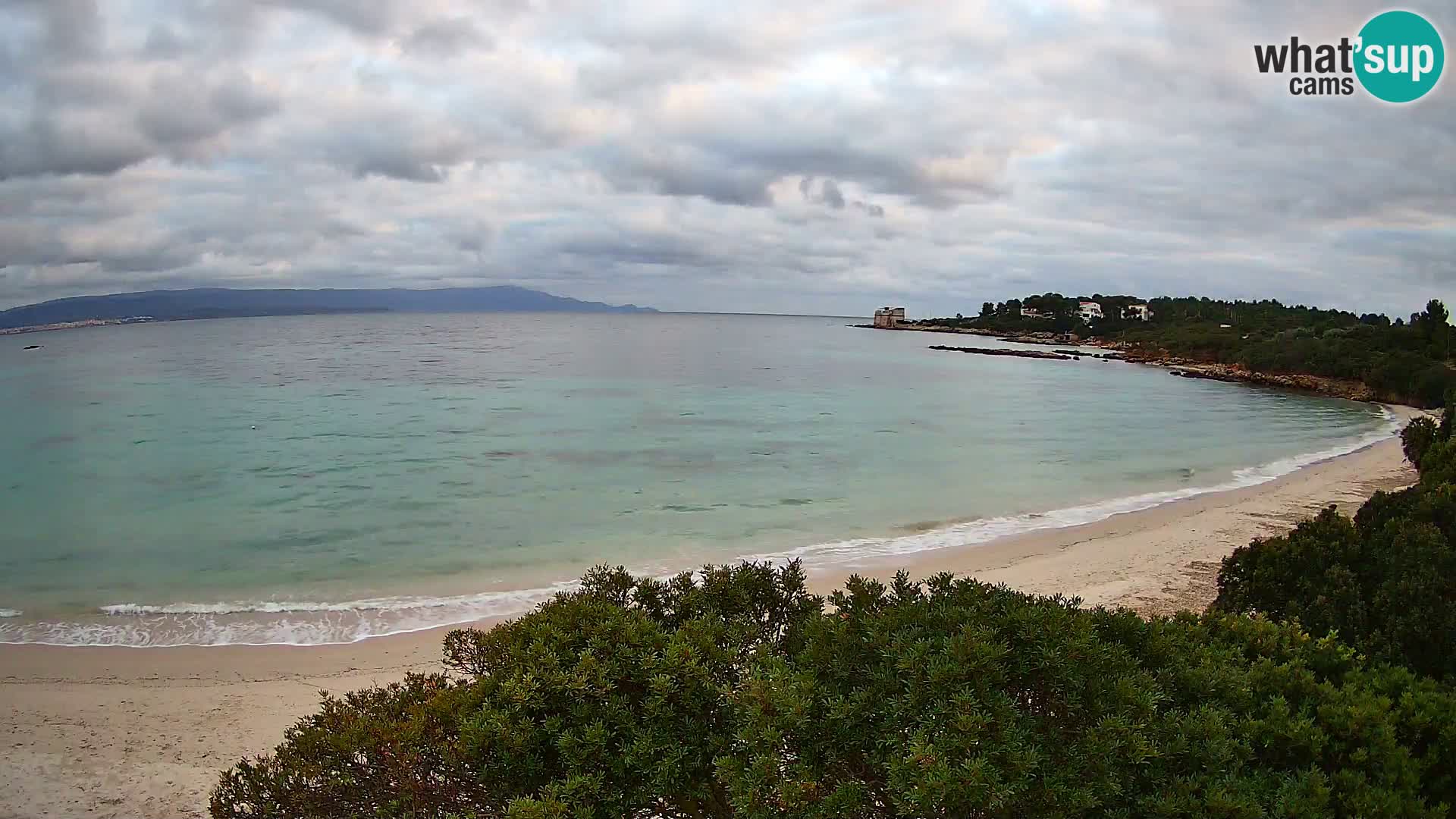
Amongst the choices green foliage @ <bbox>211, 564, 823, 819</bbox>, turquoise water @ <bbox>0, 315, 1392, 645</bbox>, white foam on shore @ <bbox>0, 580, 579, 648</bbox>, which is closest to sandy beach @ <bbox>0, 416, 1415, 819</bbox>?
white foam on shore @ <bbox>0, 580, 579, 648</bbox>

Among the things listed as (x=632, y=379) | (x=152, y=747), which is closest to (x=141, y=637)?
(x=152, y=747)

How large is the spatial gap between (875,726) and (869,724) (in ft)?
0.10

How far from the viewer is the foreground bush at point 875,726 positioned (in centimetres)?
304

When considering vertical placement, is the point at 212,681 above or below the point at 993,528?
below

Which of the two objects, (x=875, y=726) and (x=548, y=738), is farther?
(x=548, y=738)

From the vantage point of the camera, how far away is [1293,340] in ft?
200

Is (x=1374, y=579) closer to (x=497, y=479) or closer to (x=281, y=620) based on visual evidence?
(x=281, y=620)

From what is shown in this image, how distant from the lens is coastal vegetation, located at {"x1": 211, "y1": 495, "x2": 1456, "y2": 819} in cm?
305

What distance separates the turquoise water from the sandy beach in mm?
764

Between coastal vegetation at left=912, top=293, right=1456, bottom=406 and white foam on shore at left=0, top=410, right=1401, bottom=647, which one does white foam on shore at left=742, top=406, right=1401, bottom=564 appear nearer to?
white foam on shore at left=0, top=410, right=1401, bottom=647

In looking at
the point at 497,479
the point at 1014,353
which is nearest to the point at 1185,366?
the point at 1014,353

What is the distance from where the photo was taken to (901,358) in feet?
279

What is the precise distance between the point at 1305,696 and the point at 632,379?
51.6 metres

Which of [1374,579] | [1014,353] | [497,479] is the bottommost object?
[497,479]
